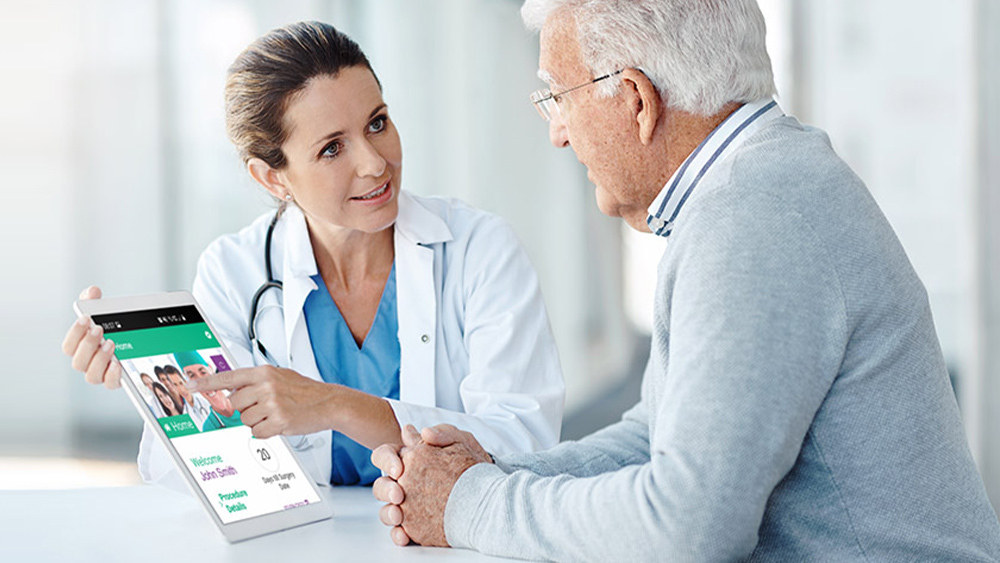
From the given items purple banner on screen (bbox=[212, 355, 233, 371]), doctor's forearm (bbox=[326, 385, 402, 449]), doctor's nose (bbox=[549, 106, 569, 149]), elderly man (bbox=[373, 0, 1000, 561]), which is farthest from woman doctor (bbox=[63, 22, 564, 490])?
elderly man (bbox=[373, 0, 1000, 561])

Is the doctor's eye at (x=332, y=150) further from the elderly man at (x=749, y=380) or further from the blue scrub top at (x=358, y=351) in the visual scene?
the elderly man at (x=749, y=380)

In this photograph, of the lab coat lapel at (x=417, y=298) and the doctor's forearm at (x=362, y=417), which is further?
the lab coat lapel at (x=417, y=298)

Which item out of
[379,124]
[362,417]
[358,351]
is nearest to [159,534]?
[362,417]

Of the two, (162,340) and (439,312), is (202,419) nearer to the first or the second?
(162,340)

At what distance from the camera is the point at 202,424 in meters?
1.19

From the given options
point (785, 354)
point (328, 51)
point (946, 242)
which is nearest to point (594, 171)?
point (785, 354)

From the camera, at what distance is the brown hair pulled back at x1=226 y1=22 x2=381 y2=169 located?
5.46 ft

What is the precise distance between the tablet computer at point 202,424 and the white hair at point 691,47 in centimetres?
63

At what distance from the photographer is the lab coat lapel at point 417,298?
167 cm

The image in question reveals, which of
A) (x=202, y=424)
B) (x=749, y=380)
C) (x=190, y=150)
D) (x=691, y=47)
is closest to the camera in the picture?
(x=749, y=380)

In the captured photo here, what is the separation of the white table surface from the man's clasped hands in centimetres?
2

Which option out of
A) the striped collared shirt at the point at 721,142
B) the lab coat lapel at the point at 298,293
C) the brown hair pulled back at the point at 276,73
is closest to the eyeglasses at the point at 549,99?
the striped collared shirt at the point at 721,142

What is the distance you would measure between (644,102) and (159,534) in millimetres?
748

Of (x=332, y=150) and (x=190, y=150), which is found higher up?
(x=332, y=150)
